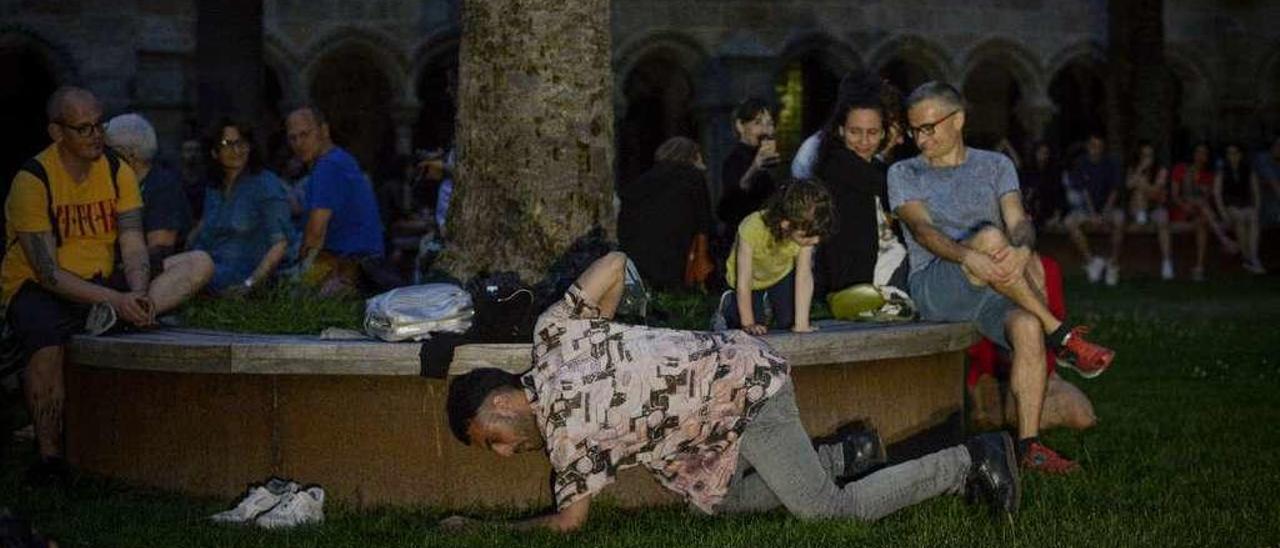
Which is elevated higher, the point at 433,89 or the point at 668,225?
the point at 433,89

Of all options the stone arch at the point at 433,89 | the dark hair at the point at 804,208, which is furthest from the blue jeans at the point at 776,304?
the stone arch at the point at 433,89

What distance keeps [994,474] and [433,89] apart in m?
19.3

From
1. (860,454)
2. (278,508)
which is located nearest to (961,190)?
(860,454)

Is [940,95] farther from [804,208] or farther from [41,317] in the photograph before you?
[41,317]

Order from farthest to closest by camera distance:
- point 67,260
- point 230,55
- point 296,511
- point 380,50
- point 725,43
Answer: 1. point 725,43
2. point 380,50
3. point 230,55
4. point 67,260
5. point 296,511

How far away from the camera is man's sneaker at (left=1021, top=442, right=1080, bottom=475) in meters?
7.82

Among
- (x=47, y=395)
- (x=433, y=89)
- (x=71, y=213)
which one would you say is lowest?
(x=47, y=395)

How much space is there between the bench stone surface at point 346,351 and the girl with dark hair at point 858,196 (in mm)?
948

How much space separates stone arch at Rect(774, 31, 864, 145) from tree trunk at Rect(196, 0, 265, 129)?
9134 millimetres

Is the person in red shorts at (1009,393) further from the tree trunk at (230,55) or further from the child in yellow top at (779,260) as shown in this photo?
the tree trunk at (230,55)

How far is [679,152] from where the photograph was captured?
1118 cm

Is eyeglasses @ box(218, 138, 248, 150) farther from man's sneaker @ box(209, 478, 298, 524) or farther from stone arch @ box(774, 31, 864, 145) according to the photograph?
stone arch @ box(774, 31, 864, 145)

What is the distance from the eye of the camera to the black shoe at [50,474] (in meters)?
7.91

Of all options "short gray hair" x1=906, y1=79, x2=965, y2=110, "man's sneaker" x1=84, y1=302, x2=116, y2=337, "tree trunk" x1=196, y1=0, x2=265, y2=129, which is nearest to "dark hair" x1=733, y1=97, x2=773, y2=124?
"short gray hair" x1=906, y1=79, x2=965, y2=110
